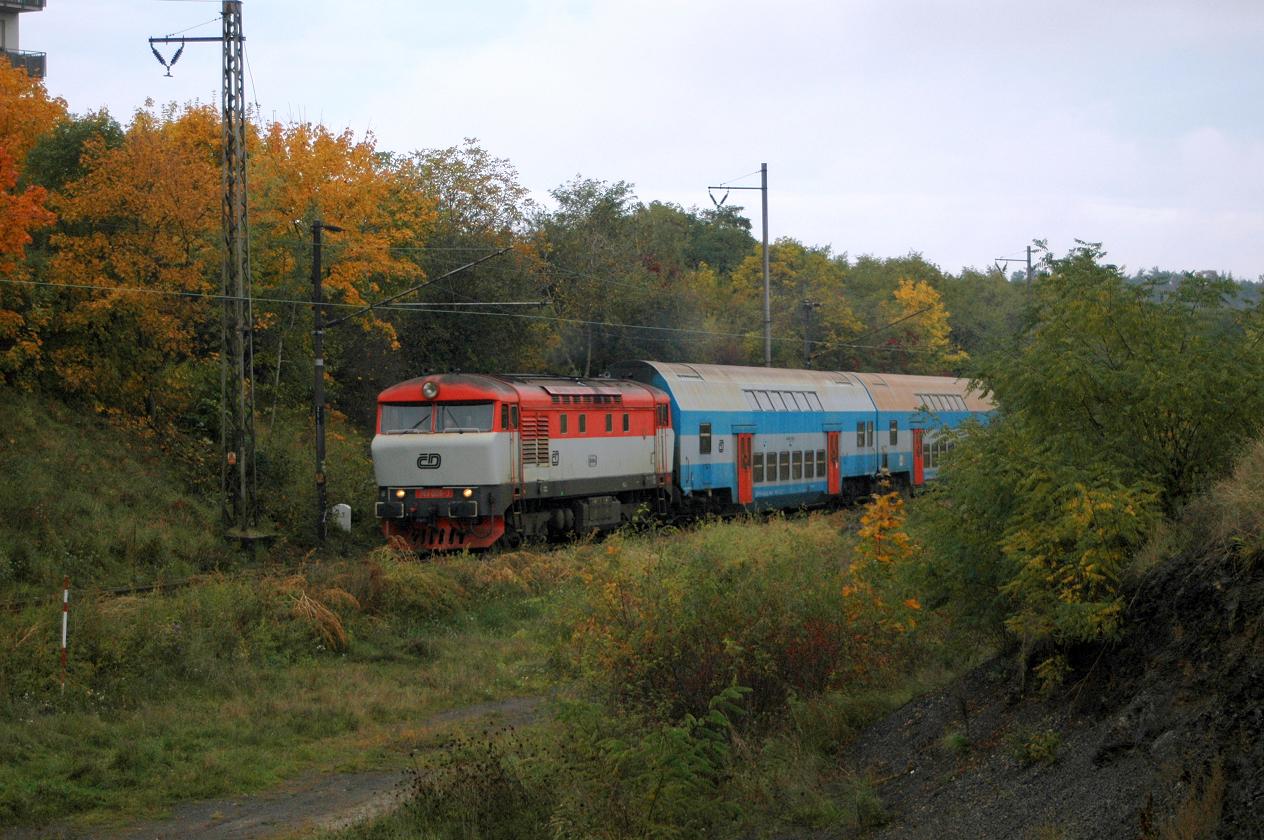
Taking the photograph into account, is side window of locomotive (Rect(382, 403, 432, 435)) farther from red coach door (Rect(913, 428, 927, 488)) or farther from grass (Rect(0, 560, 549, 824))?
red coach door (Rect(913, 428, 927, 488))

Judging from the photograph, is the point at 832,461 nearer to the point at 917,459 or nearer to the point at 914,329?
the point at 917,459

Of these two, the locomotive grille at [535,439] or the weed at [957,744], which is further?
the locomotive grille at [535,439]

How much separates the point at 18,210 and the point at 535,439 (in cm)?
1055

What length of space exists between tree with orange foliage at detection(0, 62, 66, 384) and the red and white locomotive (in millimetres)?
7608

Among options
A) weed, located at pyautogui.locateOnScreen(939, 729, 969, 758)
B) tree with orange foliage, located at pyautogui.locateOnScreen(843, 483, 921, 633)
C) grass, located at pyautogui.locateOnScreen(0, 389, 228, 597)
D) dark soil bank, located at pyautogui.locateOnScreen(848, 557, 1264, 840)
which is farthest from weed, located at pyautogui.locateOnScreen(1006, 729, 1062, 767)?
grass, located at pyautogui.locateOnScreen(0, 389, 228, 597)

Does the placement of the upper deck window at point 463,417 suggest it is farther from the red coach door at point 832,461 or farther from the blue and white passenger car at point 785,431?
the red coach door at point 832,461

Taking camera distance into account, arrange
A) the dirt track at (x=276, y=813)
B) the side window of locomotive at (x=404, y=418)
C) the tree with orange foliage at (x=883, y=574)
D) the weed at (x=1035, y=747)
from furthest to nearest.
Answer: the side window of locomotive at (x=404, y=418), the tree with orange foliage at (x=883, y=574), the dirt track at (x=276, y=813), the weed at (x=1035, y=747)

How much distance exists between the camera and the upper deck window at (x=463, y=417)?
23.0m

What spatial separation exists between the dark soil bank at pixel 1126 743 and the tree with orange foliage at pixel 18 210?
2024 centimetres

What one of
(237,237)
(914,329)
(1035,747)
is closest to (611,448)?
(237,237)

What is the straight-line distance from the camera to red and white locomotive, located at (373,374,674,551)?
23.0 metres

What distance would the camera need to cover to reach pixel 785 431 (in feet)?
101

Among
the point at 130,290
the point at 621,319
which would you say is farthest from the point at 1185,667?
the point at 621,319

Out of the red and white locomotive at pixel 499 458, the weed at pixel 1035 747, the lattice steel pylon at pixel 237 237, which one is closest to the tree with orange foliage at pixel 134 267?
the lattice steel pylon at pixel 237 237
